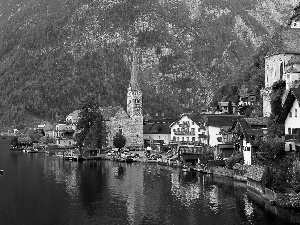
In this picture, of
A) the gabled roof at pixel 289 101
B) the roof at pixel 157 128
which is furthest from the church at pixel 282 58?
the roof at pixel 157 128

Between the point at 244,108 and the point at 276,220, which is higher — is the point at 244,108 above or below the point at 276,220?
above

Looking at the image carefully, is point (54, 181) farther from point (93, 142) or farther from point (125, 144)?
point (125, 144)

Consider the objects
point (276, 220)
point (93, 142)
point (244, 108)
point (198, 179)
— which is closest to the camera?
point (276, 220)

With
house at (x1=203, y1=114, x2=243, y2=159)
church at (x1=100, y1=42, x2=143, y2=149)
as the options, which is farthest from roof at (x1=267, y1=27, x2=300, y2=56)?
church at (x1=100, y1=42, x2=143, y2=149)

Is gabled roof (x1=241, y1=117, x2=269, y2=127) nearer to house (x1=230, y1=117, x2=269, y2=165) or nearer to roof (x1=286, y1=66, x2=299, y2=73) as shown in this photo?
house (x1=230, y1=117, x2=269, y2=165)

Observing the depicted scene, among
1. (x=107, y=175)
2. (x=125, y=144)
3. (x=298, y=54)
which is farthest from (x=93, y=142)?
(x=298, y=54)

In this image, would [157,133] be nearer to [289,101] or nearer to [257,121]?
[257,121]

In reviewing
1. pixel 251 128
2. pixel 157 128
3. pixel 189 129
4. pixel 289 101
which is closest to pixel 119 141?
pixel 157 128
